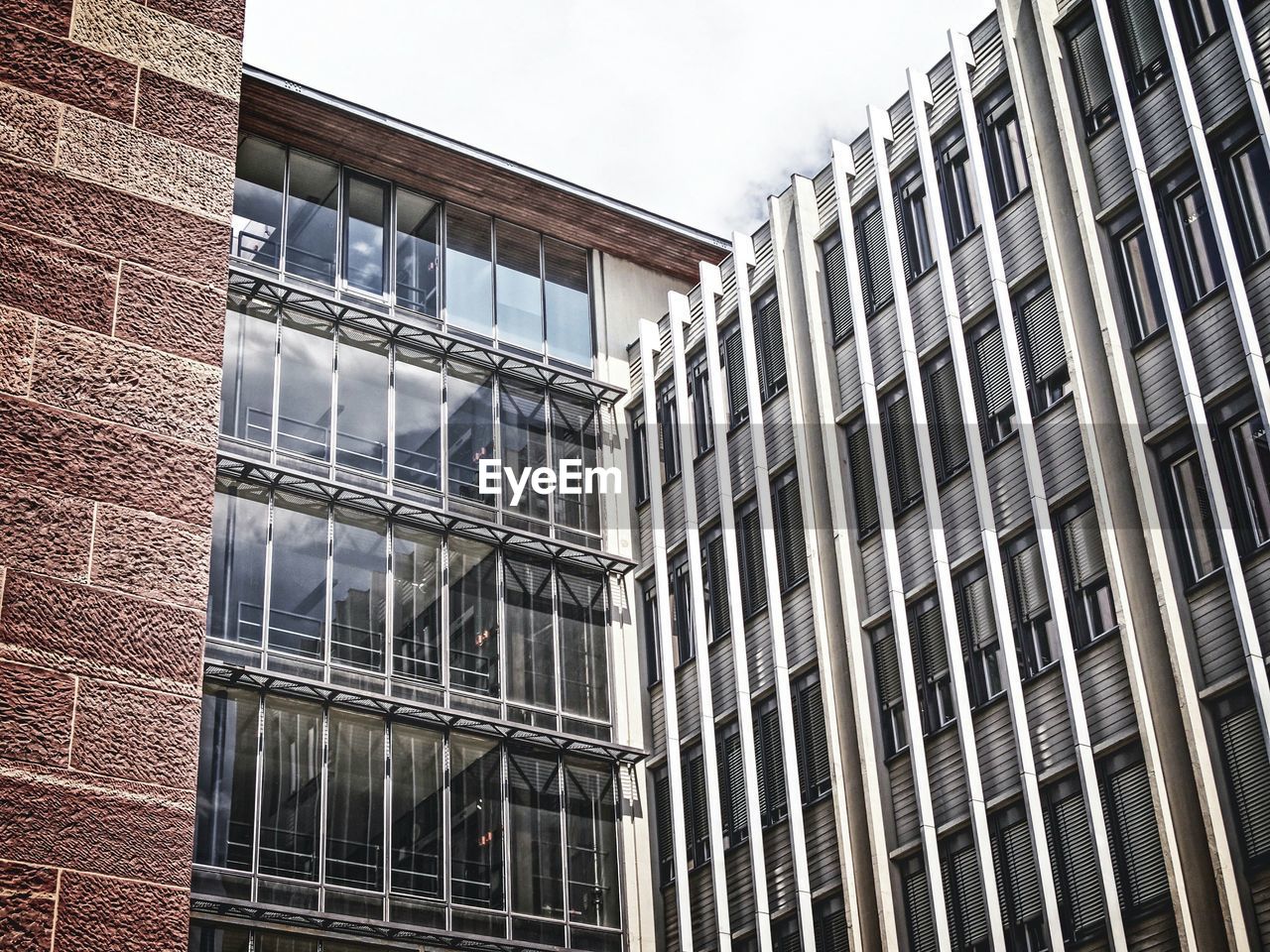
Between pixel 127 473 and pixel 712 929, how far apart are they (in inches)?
1005

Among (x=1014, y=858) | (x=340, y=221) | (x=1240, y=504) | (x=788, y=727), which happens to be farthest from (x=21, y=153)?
(x=340, y=221)

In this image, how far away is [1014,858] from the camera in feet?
75.0

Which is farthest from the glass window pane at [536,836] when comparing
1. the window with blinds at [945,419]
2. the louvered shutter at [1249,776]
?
the louvered shutter at [1249,776]

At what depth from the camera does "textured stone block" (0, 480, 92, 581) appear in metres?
4.34

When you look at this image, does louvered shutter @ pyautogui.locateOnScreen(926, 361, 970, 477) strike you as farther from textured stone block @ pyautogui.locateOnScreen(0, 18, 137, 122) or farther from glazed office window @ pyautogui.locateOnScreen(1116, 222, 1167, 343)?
textured stone block @ pyautogui.locateOnScreen(0, 18, 137, 122)

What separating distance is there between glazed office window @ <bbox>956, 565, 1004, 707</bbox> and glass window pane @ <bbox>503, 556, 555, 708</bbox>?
382 inches

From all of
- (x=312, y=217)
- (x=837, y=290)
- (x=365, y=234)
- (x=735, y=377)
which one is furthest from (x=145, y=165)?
(x=365, y=234)

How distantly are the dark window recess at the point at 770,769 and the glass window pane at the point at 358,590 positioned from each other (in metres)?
7.05

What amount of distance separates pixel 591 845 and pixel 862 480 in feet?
29.0

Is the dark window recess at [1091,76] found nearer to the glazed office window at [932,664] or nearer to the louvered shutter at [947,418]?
the louvered shutter at [947,418]

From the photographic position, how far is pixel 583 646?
107 feet

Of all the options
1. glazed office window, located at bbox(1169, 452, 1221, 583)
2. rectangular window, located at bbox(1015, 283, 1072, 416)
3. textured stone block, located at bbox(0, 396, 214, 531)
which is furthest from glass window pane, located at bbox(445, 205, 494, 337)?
textured stone block, located at bbox(0, 396, 214, 531)

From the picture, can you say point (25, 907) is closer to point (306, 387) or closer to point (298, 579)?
point (298, 579)

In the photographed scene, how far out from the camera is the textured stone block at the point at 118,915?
13.1ft
